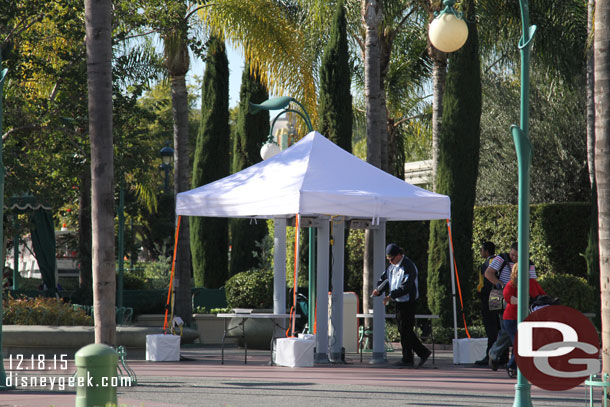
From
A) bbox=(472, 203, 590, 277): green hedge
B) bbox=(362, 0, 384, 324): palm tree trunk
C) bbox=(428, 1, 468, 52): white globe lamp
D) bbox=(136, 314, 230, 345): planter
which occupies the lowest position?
bbox=(136, 314, 230, 345): planter

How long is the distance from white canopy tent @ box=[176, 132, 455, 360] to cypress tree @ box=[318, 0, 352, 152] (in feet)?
23.7

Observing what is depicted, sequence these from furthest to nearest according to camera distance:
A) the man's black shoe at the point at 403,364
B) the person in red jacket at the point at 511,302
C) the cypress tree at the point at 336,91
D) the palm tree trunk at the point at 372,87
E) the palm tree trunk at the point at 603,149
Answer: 1. the cypress tree at the point at 336,91
2. the palm tree trunk at the point at 372,87
3. the man's black shoe at the point at 403,364
4. the person in red jacket at the point at 511,302
5. the palm tree trunk at the point at 603,149

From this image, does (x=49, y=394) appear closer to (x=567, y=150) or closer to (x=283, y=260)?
(x=283, y=260)

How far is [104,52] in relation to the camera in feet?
35.6

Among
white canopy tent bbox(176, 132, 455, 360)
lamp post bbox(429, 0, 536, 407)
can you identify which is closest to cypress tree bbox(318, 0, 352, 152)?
white canopy tent bbox(176, 132, 455, 360)

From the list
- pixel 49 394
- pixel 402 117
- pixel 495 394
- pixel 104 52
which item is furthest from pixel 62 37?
pixel 402 117

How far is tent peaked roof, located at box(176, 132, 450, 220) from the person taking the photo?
1316cm

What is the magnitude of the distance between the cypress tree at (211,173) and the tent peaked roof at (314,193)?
1404 cm

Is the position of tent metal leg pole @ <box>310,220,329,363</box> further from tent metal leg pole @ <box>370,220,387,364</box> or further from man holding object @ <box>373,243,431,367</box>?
man holding object @ <box>373,243,431,367</box>

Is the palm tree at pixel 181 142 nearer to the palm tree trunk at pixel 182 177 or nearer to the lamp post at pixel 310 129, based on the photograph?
the palm tree trunk at pixel 182 177

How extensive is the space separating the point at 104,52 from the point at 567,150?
17770mm

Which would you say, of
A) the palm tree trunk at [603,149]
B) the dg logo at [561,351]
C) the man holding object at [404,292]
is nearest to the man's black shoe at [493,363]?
the man holding object at [404,292]

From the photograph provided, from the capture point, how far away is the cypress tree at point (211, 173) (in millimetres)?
28609

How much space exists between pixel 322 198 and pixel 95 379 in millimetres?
5603
